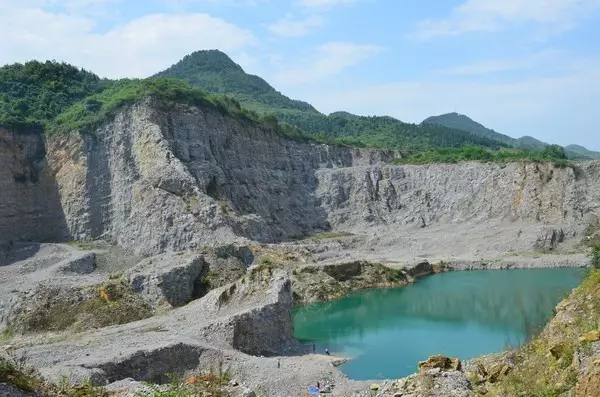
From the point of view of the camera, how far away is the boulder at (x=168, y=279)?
36.9m

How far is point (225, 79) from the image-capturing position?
6954 inches

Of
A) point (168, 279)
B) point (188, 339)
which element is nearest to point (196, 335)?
point (188, 339)

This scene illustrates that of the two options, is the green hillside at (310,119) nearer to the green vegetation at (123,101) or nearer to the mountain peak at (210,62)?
the mountain peak at (210,62)

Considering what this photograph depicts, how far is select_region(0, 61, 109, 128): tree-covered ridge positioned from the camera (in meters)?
66.9

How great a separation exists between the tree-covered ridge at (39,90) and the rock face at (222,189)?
4.08 meters

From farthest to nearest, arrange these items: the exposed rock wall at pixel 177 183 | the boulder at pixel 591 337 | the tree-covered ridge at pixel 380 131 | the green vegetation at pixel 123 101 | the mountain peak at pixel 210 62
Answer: the mountain peak at pixel 210 62
the tree-covered ridge at pixel 380 131
the green vegetation at pixel 123 101
the exposed rock wall at pixel 177 183
the boulder at pixel 591 337

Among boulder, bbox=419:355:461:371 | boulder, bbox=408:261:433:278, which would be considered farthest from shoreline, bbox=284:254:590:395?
boulder, bbox=419:355:461:371

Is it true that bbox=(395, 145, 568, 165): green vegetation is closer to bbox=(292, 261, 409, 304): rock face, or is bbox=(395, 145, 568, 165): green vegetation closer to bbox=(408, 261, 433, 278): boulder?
bbox=(408, 261, 433, 278): boulder

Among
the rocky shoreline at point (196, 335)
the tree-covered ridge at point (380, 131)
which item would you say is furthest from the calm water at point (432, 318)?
the tree-covered ridge at point (380, 131)

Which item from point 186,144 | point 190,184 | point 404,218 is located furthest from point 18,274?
point 404,218

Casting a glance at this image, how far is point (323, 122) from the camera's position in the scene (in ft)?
462

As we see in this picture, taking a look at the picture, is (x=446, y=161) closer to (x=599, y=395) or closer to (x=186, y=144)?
(x=186, y=144)

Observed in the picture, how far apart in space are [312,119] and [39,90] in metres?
77.2

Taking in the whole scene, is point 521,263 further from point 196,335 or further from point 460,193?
point 196,335
